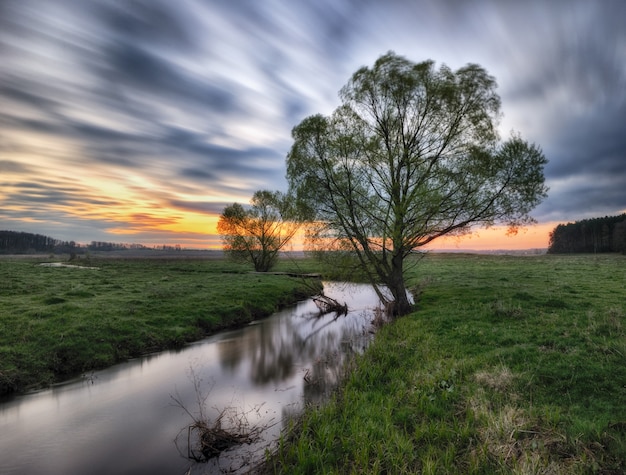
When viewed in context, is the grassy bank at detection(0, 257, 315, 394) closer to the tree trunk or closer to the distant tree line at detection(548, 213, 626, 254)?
the tree trunk

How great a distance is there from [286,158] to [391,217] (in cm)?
815

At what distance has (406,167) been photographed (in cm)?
2014

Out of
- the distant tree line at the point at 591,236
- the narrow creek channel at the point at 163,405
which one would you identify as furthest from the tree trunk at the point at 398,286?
the distant tree line at the point at 591,236

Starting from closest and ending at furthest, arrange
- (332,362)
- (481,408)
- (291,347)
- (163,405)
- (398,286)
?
(481,408) < (163,405) < (332,362) < (291,347) < (398,286)

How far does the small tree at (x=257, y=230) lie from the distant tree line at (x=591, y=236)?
4213 inches

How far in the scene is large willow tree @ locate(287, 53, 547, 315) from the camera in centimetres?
1920

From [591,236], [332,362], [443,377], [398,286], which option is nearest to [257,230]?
[398,286]

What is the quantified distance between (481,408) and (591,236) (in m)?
151

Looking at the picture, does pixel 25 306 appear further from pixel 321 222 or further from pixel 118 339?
pixel 321 222

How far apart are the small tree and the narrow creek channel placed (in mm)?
38632

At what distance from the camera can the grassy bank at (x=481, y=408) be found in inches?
233

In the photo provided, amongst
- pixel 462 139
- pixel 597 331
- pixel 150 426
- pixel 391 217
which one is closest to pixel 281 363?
pixel 150 426

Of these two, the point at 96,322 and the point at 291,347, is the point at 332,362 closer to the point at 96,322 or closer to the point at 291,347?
the point at 291,347

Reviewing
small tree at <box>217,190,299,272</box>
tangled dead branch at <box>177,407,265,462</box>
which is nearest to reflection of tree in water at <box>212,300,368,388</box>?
tangled dead branch at <box>177,407,265,462</box>
